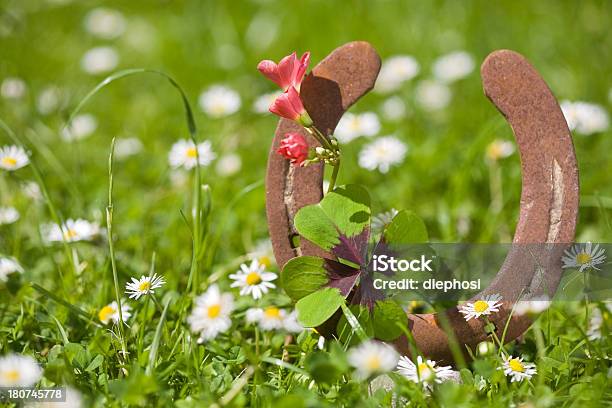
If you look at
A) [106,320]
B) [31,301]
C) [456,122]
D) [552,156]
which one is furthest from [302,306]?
[456,122]

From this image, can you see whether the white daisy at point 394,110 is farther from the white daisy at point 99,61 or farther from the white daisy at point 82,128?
the white daisy at point 99,61

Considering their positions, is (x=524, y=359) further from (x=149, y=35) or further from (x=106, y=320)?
(x=149, y=35)

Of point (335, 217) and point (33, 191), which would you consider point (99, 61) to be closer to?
point (33, 191)

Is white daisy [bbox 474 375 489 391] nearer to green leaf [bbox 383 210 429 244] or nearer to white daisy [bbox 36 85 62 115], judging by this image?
green leaf [bbox 383 210 429 244]

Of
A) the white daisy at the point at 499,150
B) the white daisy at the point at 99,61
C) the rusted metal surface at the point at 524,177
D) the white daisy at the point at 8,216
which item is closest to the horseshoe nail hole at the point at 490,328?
the rusted metal surface at the point at 524,177

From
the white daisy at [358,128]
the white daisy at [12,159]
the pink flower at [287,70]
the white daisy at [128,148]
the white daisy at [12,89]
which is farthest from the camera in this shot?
the white daisy at [12,89]

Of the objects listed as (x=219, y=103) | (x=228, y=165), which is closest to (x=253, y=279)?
(x=228, y=165)

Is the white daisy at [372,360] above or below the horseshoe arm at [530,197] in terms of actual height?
below
